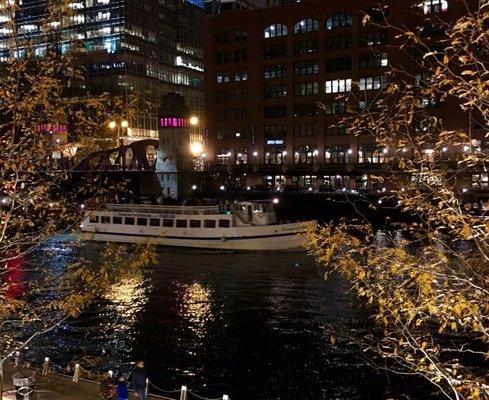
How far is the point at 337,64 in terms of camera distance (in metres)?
110

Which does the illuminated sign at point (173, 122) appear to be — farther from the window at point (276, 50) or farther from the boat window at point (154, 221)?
the window at point (276, 50)

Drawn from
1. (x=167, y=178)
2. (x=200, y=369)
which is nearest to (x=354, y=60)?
(x=167, y=178)

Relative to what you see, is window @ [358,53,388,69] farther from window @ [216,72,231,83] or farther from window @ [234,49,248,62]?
window @ [216,72,231,83]

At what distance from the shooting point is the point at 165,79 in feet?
482

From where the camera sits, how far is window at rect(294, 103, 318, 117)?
112m

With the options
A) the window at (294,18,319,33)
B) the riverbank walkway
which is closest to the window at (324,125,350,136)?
the window at (294,18,319,33)

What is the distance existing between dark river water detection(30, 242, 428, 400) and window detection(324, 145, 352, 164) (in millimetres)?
67944

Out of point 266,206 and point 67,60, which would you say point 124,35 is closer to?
point 266,206

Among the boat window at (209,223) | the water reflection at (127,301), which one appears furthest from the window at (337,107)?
the water reflection at (127,301)

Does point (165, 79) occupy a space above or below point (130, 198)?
above

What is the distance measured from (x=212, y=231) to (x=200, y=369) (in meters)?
34.2

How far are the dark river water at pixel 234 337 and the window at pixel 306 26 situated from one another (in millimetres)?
79249

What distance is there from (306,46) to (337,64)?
8.17 metres

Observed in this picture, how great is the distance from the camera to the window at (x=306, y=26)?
4429 inches
